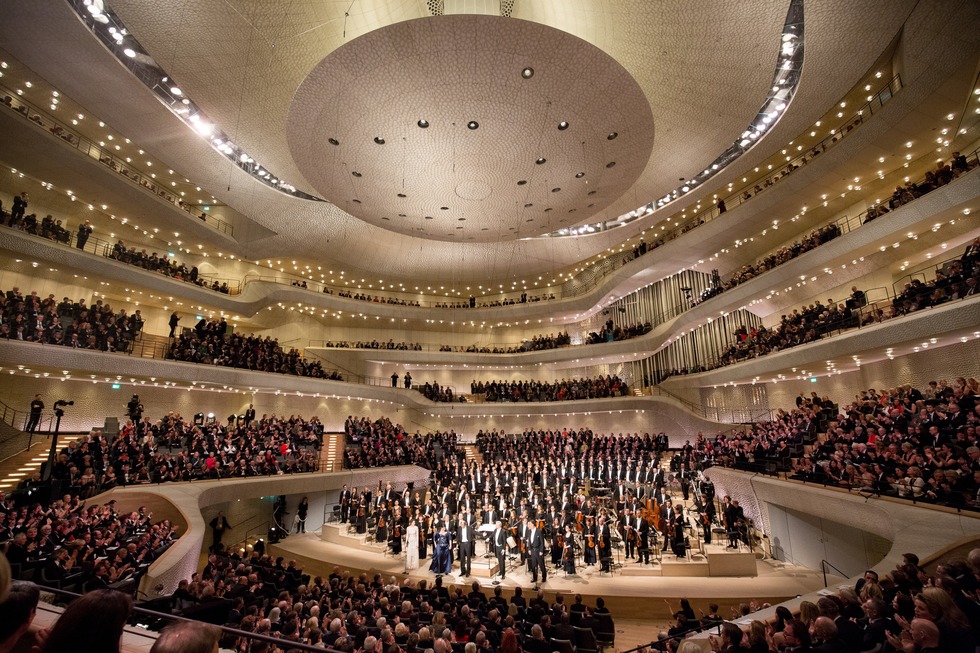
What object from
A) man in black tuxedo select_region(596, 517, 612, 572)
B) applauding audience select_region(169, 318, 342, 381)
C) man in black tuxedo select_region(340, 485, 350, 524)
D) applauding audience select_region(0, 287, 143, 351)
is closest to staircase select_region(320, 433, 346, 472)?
man in black tuxedo select_region(340, 485, 350, 524)

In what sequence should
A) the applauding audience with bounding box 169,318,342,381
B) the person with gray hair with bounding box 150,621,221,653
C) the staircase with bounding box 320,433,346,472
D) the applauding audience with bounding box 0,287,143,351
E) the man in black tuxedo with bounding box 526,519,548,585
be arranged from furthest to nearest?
1. the staircase with bounding box 320,433,346,472
2. the applauding audience with bounding box 169,318,342,381
3. the applauding audience with bounding box 0,287,143,351
4. the man in black tuxedo with bounding box 526,519,548,585
5. the person with gray hair with bounding box 150,621,221,653

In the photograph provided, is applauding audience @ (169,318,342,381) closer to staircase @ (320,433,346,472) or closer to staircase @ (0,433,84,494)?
staircase @ (320,433,346,472)

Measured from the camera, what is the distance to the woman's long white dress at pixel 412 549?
38.6ft

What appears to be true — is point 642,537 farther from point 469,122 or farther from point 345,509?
point 469,122

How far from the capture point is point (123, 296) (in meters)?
18.6

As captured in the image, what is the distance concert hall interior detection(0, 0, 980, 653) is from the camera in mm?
7617

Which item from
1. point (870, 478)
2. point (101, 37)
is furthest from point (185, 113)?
point (870, 478)

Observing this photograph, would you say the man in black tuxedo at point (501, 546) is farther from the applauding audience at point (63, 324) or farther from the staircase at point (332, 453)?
the applauding audience at point (63, 324)

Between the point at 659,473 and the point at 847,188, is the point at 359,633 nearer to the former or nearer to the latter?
the point at 659,473

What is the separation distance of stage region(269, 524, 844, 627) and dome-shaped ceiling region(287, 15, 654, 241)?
1003 cm

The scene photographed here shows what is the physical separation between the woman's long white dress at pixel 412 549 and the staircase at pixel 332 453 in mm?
6818

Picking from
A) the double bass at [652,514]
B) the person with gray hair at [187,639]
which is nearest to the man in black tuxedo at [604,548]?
the double bass at [652,514]

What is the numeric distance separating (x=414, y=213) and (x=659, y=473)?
11578 millimetres

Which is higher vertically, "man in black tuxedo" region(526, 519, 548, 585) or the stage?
"man in black tuxedo" region(526, 519, 548, 585)
